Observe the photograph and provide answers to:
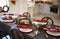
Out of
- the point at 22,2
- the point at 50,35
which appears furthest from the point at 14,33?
the point at 22,2

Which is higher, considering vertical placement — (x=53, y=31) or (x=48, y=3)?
(x=48, y=3)

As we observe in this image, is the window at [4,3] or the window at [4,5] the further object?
the window at [4,3]

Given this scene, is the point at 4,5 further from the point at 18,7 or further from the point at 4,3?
the point at 18,7

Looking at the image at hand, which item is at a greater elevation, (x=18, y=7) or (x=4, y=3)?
(x=4, y=3)

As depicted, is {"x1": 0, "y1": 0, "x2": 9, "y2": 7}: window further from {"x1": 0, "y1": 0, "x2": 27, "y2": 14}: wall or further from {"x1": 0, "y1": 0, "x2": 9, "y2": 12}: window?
{"x1": 0, "y1": 0, "x2": 27, "y2": 14}: wall

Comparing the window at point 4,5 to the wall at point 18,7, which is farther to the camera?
the wall at point 18,7

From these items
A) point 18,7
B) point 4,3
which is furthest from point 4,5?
point 18,7

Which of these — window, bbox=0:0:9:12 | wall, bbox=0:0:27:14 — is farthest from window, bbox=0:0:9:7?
wall, bbox=0:0:27:14

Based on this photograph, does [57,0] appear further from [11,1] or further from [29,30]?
[29,30]

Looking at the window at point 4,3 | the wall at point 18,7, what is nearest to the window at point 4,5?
the window at point 4,3

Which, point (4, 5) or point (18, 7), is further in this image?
point (18, 7)

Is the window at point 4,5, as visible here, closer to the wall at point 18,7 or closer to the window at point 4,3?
the window at point 4,3

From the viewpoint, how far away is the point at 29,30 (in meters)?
2.10

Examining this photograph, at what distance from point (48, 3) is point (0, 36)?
7.84 m
